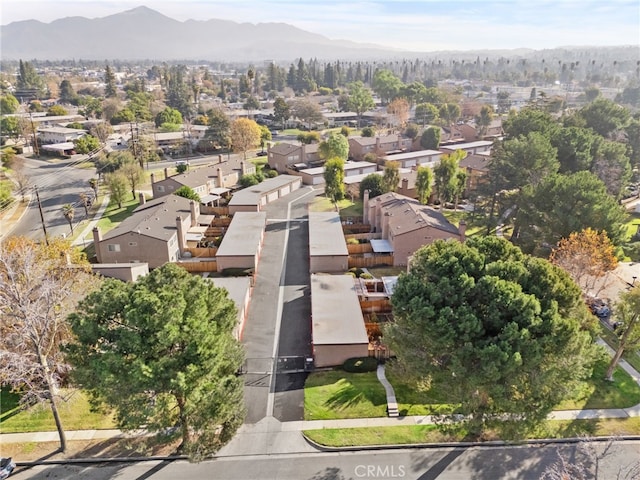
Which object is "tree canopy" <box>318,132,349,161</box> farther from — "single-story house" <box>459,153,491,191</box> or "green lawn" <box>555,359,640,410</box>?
"green lawn" <box>555,359,640,410</box>

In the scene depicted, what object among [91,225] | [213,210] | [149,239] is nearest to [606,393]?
[149,239]

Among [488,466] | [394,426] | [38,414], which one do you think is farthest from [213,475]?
[488,466]

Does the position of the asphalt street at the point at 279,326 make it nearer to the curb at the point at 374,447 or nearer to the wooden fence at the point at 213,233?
the curb at the point at 374,447

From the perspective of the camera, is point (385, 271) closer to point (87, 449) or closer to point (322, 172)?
point (87, 449)

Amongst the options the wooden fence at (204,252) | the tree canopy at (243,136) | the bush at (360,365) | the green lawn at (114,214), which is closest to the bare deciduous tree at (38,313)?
the wooden fence at (204,252)

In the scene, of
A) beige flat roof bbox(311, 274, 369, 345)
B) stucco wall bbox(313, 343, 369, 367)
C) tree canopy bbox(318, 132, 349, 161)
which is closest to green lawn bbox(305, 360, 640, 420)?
stucco wall bbox(313, 343, 369, 367)

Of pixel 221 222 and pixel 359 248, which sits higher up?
pixel 359 248
